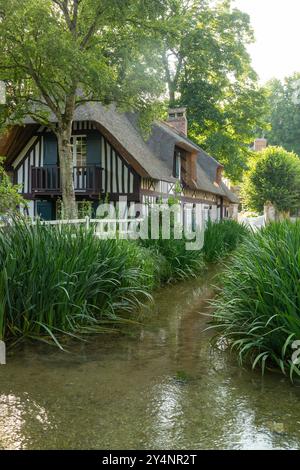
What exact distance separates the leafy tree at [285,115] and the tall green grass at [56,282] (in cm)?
5082

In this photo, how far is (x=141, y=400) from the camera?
343cm

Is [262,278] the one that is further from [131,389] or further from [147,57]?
[147,57]

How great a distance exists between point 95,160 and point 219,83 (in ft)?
49.8

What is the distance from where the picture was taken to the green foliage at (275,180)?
30578 mm

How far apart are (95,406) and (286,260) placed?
226 cm

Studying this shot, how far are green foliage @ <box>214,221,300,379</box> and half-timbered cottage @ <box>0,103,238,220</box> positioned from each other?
11954 mm

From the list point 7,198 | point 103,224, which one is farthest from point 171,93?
point 7,198

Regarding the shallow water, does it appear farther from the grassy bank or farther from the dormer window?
the dormer window

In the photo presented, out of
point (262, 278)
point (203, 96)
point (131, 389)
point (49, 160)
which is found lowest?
point (131, 389)

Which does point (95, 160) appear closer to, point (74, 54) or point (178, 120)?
point (74, 54)

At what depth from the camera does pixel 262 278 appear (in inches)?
176

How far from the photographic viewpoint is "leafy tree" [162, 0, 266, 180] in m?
29.1

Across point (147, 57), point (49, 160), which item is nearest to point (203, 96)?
point (49, 160)

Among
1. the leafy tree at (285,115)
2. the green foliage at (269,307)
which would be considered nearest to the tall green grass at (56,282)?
the green foliage at (269,307)
